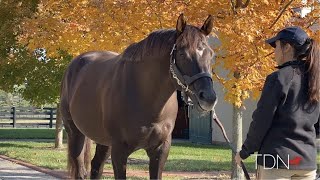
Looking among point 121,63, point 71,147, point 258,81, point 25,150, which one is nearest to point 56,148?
point 25,150

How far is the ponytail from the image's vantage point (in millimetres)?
3283

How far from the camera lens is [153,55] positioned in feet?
15.4

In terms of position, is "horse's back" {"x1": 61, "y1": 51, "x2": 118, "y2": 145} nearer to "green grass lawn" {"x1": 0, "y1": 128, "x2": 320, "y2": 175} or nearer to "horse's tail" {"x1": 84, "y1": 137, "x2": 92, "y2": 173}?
"horse's tail" {"x1": 84, "y1": 137, "x2": 92, "y2": 173}

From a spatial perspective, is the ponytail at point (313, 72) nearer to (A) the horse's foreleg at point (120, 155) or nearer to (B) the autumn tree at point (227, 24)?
(A) the horse's foreleg at point (120, 155)

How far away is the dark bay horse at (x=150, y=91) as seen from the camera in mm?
4293

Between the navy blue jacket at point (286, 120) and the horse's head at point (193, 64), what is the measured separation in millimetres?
783

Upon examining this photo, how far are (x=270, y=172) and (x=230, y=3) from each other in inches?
221

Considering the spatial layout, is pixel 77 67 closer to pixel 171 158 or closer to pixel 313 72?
pixel 313 72

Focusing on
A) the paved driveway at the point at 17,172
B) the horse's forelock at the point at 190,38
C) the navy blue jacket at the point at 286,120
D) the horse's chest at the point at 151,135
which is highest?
the horse's forelock at the point at 190,38

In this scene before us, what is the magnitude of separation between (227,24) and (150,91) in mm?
3942

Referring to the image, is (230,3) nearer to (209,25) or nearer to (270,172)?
(209,25)

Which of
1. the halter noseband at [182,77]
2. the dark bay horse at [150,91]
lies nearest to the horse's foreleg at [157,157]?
the dark bay horse at [150,91]

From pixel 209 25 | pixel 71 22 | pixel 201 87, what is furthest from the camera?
pixel 71 22

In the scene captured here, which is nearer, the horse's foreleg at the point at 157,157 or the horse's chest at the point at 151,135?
the horse's chest at the point at 151,135
